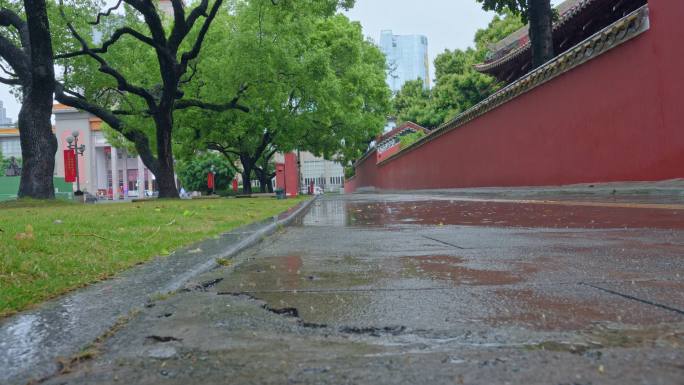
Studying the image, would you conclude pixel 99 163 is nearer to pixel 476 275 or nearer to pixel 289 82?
pixel 289 82

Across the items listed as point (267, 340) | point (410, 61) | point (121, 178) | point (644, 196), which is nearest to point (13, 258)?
point (267, 340)

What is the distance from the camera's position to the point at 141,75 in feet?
65.8

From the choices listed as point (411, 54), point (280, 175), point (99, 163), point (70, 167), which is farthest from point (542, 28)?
point (411, 54)

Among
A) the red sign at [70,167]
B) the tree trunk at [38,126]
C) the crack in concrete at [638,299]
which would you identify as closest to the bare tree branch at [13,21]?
the tree trunk at [38,126]

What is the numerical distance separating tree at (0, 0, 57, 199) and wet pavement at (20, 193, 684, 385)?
1315 cm

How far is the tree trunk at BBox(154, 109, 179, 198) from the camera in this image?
16969mm

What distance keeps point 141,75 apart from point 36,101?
6564mm

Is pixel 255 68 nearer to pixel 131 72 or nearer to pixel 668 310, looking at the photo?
pixel 131 72

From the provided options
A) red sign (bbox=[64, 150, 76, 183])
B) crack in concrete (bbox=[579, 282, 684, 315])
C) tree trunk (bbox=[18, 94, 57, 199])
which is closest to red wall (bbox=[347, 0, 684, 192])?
crack in concrete (bbox=[579, 282, 684, 315])

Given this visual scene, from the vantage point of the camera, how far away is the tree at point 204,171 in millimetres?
48250

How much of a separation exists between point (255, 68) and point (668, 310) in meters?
16.5

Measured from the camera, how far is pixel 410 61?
102062 mm

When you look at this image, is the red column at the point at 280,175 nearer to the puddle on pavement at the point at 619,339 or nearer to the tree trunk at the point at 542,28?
the tree trunk at the point at 542,28

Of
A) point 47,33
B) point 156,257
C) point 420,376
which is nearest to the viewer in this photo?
point 420,376
